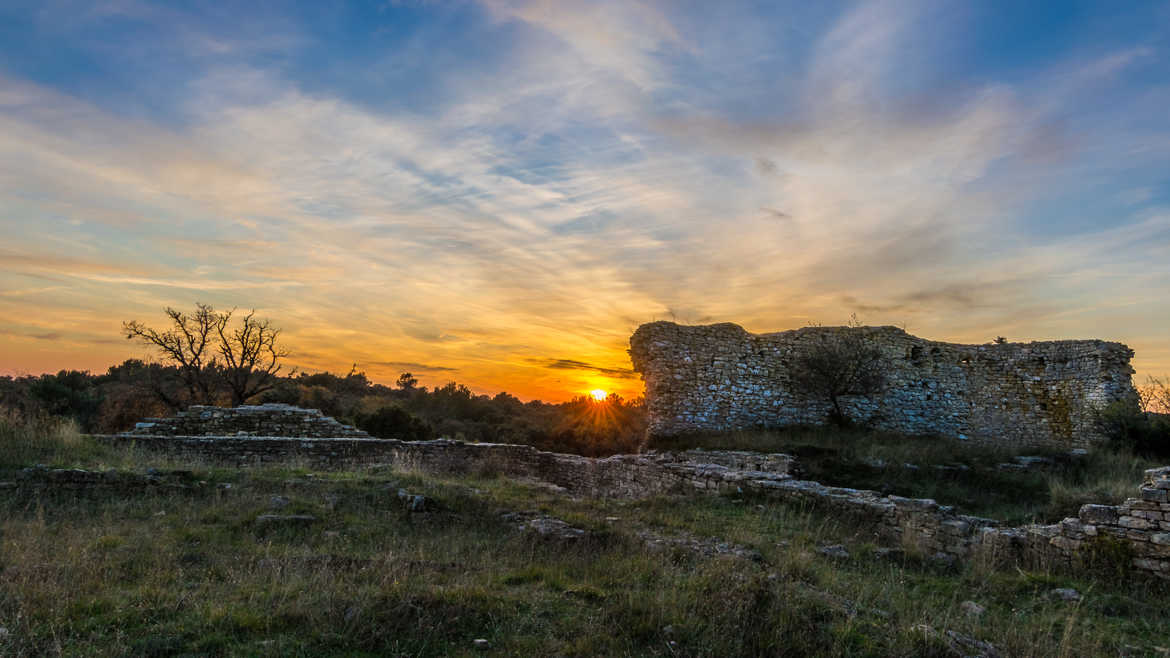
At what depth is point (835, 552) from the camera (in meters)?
7.93

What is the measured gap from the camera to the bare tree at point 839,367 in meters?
21.7

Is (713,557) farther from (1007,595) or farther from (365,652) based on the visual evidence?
(365,652)

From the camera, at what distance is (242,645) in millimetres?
4320

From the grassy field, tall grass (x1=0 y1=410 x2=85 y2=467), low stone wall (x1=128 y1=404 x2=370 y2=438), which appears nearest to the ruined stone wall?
low stone wall (x1=128 y1=404 x2=370 y2=438)

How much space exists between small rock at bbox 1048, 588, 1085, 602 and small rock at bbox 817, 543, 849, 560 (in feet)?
7.07

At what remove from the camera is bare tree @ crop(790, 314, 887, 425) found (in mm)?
21656

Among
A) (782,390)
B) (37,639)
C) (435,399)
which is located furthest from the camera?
(435,399)

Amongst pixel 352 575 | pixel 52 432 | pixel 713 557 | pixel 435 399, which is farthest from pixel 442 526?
pixel 435 399

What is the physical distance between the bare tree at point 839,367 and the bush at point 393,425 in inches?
587

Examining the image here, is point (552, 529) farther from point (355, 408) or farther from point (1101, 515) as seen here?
point (355, 408)

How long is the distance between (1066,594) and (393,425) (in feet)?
71.7

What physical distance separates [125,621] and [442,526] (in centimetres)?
455

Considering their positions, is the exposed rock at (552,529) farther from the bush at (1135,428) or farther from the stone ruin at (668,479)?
the bush at (1135,428)

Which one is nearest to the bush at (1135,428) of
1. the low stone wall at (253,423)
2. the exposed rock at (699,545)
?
the exposed rock at (699,545)
